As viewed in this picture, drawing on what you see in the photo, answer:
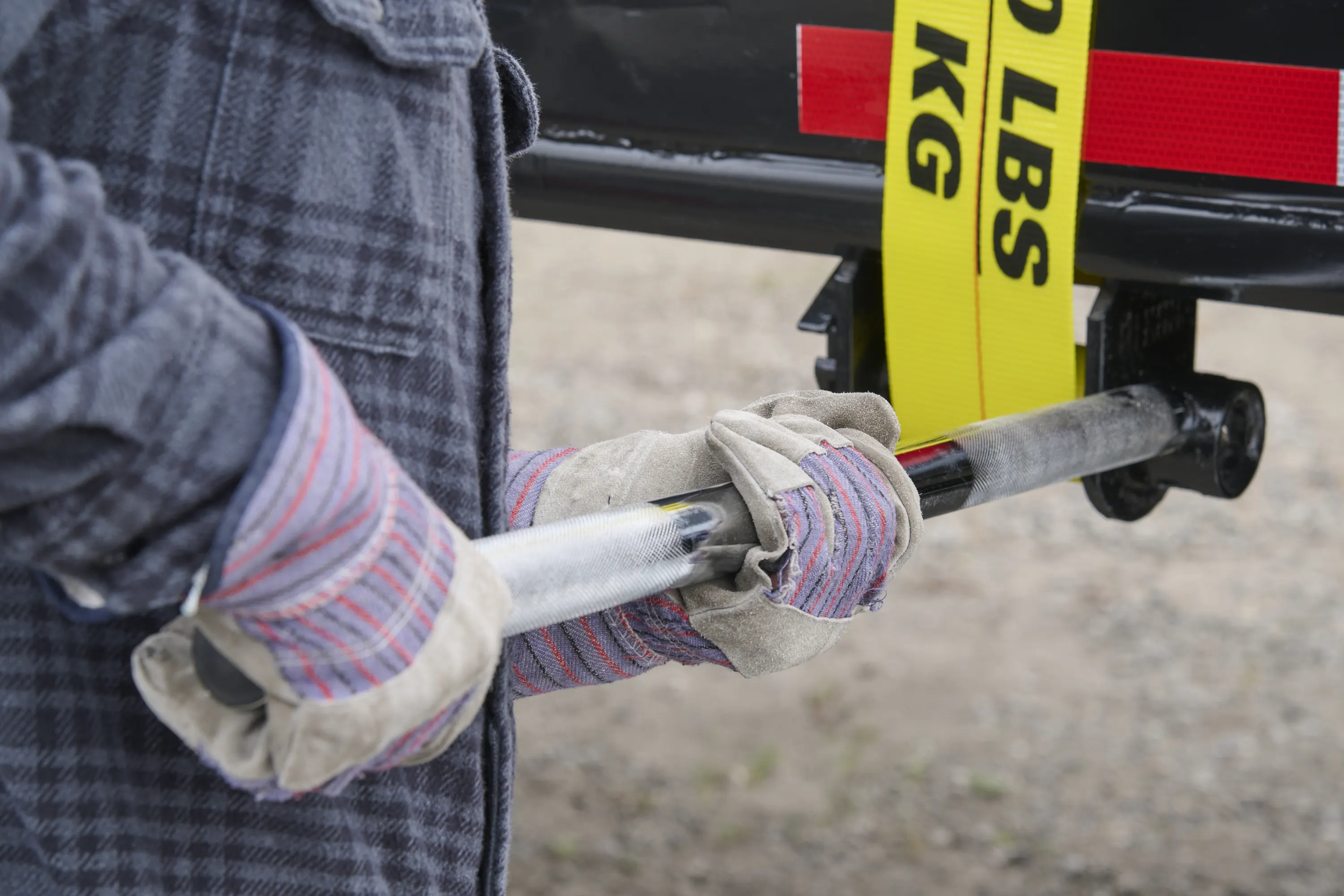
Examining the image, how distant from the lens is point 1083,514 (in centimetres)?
391

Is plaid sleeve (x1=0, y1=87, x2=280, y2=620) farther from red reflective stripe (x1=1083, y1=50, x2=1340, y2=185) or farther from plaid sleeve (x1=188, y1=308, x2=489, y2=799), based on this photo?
red reflective stripe (x1=1083, y1=50, x2=1340, y2=185)

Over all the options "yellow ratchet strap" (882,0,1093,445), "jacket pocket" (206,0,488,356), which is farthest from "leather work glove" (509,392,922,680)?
"jacket pocket" (206,0,488,356)

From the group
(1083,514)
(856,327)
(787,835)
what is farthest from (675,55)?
(1083,514)

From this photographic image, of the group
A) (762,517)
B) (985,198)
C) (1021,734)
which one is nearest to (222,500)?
(762,517)

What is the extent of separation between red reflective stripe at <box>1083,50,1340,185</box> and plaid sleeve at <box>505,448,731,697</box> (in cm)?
56

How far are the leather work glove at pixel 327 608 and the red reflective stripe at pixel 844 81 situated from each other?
2.49 ft

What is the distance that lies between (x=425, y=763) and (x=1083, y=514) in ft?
10.5

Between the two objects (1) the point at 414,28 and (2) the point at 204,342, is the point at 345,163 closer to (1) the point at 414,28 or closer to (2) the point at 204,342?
(1) the point at 414,28

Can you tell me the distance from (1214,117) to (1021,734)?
1.97 metres

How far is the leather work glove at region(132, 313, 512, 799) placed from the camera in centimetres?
69

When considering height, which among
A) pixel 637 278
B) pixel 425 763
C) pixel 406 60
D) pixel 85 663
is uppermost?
pixel 406 60

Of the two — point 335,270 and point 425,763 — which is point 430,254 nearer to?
point 335,270

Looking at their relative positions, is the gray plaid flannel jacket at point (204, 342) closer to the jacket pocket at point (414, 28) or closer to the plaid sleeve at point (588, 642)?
the jacket pocket at point (414, 28)

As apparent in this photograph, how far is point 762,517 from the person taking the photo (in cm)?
99
